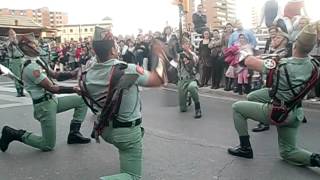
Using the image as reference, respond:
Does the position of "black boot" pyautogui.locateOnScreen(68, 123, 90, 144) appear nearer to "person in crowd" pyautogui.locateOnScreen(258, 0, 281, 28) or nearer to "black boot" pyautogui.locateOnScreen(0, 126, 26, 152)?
"black boot" pyautogui.locateOnScreen(0, 126, 26, 152)

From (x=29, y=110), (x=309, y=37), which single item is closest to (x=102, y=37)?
(x=309, y=37)

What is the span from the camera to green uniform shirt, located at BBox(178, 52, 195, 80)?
29.5 feet

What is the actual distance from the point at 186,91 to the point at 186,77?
29cm

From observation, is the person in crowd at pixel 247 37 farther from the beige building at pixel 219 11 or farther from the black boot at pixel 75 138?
the beige building at pixel 219 11

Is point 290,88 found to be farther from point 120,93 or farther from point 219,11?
point 219,11

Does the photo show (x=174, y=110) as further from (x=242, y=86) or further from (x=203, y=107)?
(x=242, y=86)

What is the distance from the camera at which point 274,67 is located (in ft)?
16.5

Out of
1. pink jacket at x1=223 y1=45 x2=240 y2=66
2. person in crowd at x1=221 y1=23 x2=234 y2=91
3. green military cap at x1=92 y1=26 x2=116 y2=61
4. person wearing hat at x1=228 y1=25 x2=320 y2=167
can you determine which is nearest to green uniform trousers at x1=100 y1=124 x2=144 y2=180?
green military cap at x1=92 y1=26 x2=116 y2=61

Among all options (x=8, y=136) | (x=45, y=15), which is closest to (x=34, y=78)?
(x=8, y=136)

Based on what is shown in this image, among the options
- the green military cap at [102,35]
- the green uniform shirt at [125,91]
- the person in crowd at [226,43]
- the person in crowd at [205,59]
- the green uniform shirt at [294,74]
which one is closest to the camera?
the green uniform shirt at [125,91]

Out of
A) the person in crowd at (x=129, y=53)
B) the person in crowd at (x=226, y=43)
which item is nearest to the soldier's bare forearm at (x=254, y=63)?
the person in crowd at (x=226, y=43)

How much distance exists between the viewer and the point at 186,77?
9180 millimetres

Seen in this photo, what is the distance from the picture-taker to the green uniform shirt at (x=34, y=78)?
5.90 metres

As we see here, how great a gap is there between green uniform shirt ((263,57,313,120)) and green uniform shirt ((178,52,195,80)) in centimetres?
386
